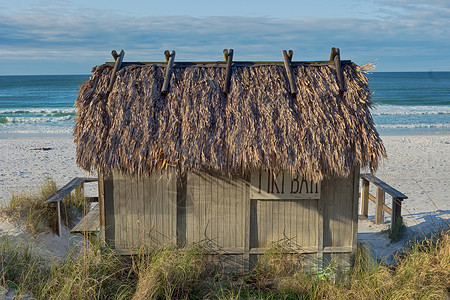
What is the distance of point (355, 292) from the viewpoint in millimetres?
5328

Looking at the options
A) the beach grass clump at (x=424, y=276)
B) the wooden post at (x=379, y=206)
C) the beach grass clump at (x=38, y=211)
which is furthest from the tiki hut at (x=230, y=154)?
the wooden post at (x=379, y=206)

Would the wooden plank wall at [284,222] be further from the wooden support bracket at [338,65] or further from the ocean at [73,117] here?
the ocean at [73,117]

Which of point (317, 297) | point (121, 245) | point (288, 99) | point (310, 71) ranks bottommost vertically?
point (317, 297)

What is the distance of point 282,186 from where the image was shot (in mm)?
5938

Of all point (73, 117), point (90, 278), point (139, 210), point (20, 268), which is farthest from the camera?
point (73, 117)

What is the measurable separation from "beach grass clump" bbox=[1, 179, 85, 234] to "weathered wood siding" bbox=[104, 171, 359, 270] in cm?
197

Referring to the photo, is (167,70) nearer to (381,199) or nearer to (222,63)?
(222,63)

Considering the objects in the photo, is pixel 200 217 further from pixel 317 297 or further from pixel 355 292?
pixel 355 292

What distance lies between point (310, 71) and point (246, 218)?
2.32 m

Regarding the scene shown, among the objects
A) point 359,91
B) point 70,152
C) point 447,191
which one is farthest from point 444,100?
point 359,91

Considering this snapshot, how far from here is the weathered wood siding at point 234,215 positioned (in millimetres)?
5895

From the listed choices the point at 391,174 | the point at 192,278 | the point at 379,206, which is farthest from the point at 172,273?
the point at 391,174

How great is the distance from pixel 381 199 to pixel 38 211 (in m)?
6.30

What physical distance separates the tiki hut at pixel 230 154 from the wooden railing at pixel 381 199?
61.7 inches
